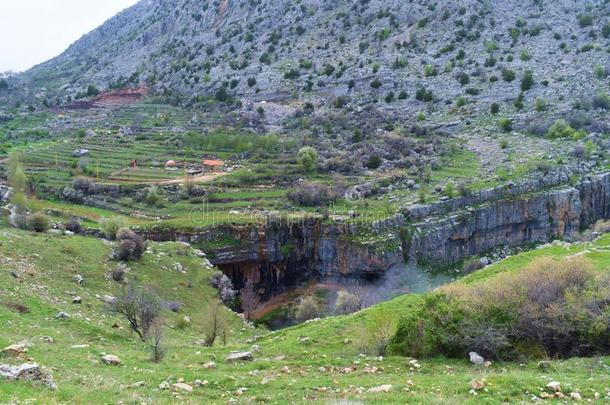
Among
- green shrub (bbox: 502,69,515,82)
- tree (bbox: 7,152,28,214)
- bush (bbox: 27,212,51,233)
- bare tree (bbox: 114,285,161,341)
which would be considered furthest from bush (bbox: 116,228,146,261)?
green shrub (bbox: 502,69,515,82)

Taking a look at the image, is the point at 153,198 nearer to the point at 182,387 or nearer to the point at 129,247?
the point at 129,247

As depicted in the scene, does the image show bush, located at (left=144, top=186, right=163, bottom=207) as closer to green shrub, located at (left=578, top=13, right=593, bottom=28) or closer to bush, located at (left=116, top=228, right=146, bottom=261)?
bush, located at (left=116, top=228, right=146, bottom=261)

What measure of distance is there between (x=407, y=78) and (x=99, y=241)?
56.0 meters

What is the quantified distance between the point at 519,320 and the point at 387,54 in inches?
2860

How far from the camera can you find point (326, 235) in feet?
146

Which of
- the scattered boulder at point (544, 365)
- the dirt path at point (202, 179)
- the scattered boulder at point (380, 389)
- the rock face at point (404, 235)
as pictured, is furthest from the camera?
the dirt path at point (202, 179)

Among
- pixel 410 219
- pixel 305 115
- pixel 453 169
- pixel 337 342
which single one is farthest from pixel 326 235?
pixel 305 115

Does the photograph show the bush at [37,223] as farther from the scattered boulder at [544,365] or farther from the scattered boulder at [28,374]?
the scattered boulder at [544,365]

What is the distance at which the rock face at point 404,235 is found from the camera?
42719mm

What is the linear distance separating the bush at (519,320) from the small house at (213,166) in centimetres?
4329

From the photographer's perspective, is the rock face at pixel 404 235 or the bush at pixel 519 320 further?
the rock face at pixel 404 235

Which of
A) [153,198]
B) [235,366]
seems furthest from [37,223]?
[235,366]

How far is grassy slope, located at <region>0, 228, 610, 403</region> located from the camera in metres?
12.9

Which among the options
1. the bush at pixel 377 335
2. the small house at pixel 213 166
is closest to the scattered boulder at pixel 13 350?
the bush at pixel 377 335
